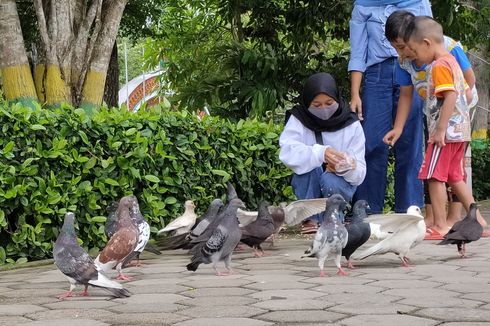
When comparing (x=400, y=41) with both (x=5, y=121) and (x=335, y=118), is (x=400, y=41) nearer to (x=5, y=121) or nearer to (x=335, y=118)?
(x=335, y=118)

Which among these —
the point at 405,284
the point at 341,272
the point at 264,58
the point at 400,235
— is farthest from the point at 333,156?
the point at 264,58

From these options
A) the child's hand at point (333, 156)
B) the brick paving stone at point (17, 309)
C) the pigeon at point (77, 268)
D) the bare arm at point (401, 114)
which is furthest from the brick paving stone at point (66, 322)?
the bare arm at point (401, 114)

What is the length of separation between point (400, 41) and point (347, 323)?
138 inches

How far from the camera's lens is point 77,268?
4414mm

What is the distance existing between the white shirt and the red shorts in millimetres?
521

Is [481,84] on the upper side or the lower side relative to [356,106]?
upper

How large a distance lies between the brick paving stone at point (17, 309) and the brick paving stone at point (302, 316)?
3.88 feet

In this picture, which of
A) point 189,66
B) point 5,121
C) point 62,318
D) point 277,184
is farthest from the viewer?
point 189,66

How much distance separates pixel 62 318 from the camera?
3846 mm

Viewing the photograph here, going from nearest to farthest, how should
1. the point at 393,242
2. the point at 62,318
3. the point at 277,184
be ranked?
the point at 62,318 < the point at 393,242 < the point at 277,184

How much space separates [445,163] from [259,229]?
1686 millimetres

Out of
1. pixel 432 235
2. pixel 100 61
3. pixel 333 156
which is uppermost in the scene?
pixel 100 61

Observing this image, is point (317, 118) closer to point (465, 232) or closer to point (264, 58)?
point (465, 232)

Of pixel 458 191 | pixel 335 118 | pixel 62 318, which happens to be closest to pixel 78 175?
pixel 335 118
